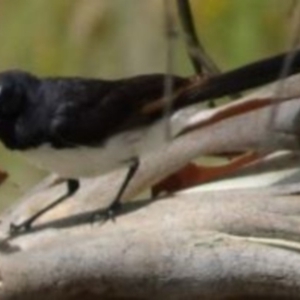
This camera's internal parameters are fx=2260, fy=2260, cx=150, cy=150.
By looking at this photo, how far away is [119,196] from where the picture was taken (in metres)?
4.34

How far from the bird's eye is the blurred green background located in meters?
1.06

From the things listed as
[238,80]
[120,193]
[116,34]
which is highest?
[238,80]

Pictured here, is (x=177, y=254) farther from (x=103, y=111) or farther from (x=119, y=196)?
(x=103, y=111)

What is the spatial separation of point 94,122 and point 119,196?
0.24 metres

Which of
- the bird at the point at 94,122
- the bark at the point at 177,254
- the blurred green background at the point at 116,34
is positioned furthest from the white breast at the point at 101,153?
the blurred green background at the point at 116,34

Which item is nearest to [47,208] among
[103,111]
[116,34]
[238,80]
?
[103,111]

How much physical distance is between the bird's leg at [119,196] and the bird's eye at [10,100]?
0.99 ft

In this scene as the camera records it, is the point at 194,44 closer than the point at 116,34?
Yes

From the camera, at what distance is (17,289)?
3.79 m

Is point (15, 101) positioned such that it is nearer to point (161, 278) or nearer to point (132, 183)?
point (132, 183)

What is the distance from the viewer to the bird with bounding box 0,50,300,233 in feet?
14.6

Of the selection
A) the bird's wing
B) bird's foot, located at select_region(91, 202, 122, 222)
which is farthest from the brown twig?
bird's foot, located at select_region(91, 202, 122, 222)

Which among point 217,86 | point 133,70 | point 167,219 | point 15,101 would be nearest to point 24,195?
point 15,101

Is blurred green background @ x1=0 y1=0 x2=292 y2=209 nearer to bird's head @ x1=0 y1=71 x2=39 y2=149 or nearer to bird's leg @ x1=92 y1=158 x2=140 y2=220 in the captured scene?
bird's head @ x1=0 y1=71 x2=39 y2=149
